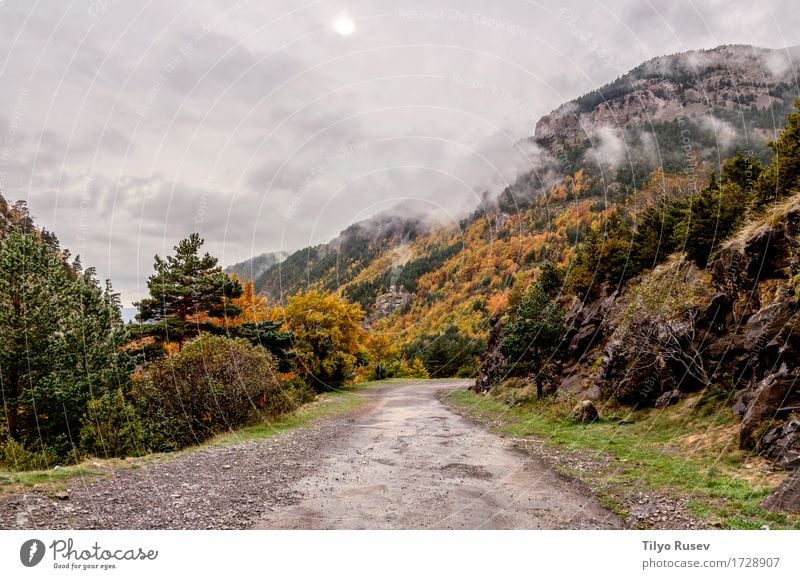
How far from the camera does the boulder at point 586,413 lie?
1788cm

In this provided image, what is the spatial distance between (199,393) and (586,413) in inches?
645

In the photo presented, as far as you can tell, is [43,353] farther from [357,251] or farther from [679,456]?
[357,251]

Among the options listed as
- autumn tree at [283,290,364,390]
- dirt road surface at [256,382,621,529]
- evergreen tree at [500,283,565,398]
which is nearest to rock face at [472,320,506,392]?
evergreen tree at [500,283,565,398]

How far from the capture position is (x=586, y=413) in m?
18.1

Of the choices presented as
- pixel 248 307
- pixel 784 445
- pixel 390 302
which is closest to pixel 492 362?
pixel 248 307

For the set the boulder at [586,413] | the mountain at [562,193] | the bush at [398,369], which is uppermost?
the mountain at [562,193]

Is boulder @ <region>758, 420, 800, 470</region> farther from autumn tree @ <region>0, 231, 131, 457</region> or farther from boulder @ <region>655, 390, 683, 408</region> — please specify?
autumn tree @ <region>0, 231, 131, 457</region>

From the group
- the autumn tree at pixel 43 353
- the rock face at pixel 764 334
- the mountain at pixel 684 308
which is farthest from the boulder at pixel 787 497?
the autumn tree at pixel 43 353

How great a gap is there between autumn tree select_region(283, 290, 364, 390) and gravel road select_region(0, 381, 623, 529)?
24.1 metres

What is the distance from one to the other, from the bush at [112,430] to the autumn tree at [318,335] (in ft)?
68.3

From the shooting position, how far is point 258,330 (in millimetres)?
31781

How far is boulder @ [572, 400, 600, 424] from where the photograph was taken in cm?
1788

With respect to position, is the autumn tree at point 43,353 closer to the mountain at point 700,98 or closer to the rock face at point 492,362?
the rock face at point 492,362

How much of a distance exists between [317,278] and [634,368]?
12827cm
